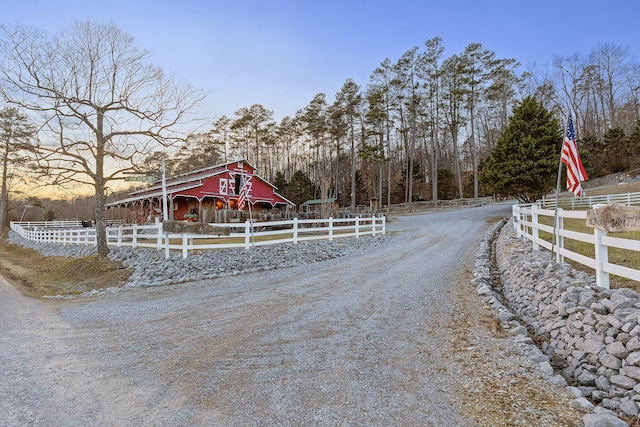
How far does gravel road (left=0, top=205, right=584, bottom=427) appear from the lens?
99.6 inches

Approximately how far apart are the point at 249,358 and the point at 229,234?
621 cm

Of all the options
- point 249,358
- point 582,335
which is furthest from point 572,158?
point 249,358

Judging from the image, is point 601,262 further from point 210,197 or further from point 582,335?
point 210,197

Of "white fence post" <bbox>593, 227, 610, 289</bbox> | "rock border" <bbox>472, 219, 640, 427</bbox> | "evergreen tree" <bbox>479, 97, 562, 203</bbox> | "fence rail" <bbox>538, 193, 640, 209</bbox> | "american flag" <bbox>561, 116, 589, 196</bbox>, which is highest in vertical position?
"evergreen tree" <bbox>479, 97, 562, 203</bbox>

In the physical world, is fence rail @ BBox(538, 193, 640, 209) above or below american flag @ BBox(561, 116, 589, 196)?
below

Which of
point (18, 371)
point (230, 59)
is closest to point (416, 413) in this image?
point (18, 371)

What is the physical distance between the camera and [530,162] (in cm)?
1922

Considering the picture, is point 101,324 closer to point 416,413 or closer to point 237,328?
point 237,328

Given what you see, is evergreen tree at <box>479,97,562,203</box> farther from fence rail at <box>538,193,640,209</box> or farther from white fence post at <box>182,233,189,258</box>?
white fence post at <box>182,233,189,258</box>

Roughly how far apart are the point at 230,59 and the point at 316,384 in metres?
17.5

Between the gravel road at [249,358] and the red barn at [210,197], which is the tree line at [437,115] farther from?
the gravel road at [249,358]

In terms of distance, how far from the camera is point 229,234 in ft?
30.6

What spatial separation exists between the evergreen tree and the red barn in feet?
51.7

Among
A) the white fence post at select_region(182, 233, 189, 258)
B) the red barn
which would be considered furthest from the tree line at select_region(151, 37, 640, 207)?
the white fence post at select_region(182, 233, 189, 258)
